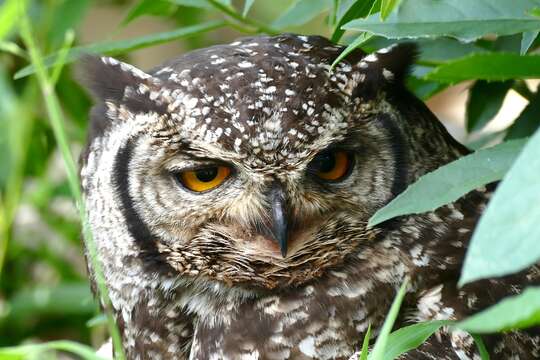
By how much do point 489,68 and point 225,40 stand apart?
362 centimetres

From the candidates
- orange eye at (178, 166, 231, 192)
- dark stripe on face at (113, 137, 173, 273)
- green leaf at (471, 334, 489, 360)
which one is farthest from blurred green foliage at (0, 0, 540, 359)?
orange eye at (178, 166, 231, 192)

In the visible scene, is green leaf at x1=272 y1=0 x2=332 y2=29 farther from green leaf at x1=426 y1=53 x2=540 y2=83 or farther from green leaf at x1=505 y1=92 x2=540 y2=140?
green leaf at x1=426 y1=53 x2=540 y2=83

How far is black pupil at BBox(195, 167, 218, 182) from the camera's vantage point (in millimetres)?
2033

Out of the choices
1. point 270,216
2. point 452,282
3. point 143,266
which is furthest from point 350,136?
point 143,266

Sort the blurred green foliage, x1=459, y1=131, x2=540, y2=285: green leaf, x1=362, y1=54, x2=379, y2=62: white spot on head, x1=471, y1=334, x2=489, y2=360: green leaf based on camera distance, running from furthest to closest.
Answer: x1=362, y1=54, x2=379, y2=62: white spot on head, x1=471, y1=334, x2=489, y2=360: green leaf, the blurred green foliage, x1=459, y1=131, x2=540, y2=285: green leaf

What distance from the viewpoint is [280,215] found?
1978 mm

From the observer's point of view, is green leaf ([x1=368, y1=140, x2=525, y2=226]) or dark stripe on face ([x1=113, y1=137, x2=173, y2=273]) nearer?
green leaf ([x1=368, y1=140, x2=525, y2=226])

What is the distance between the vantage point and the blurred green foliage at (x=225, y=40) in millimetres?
1532

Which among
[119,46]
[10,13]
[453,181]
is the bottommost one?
[453,181]

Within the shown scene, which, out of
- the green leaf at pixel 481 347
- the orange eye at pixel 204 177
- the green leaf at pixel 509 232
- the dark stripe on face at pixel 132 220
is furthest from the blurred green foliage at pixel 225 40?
the orange eye at pixel 204 177

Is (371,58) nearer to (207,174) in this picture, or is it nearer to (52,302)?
(207,174)

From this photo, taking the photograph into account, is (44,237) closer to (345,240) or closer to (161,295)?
(161,295)

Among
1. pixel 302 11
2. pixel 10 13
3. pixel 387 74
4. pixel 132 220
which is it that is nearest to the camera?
pixel 10 13

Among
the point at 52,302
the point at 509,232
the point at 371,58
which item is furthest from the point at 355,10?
the point at 52,302
